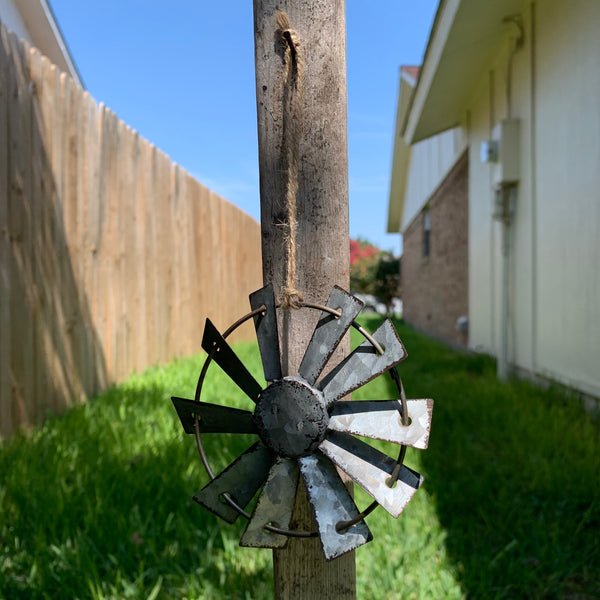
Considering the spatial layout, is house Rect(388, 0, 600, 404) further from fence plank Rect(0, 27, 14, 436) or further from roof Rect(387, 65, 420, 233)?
fence plank Rect(0, 27, 14, 436)

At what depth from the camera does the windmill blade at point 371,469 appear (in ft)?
3.12

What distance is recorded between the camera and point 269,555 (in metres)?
2.19

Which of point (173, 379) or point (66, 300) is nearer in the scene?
point (66, 300)

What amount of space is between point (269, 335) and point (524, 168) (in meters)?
4.95

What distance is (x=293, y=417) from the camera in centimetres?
97

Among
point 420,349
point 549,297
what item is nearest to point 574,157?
point 549,297

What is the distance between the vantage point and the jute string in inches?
42.9

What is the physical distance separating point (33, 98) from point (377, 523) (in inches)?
120

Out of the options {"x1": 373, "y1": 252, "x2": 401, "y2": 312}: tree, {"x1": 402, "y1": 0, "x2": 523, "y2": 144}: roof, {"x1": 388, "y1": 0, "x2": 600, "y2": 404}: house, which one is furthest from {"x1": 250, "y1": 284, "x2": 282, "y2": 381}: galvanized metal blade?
{"x1": 373, "y1": 252, "x2": 401, "y2": 312}: tree

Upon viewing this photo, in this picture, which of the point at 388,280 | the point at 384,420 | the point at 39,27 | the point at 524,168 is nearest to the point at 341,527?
the point at 384,420

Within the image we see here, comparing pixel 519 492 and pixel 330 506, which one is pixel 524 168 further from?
pixel 330 506

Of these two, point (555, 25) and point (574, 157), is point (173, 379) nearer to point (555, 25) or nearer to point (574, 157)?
point (574, 157)

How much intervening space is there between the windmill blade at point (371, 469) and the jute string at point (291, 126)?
0.86 feet

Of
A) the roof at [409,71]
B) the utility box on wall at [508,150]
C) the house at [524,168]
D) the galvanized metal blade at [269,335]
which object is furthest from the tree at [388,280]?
the galvanized metal blade at [269,335]
